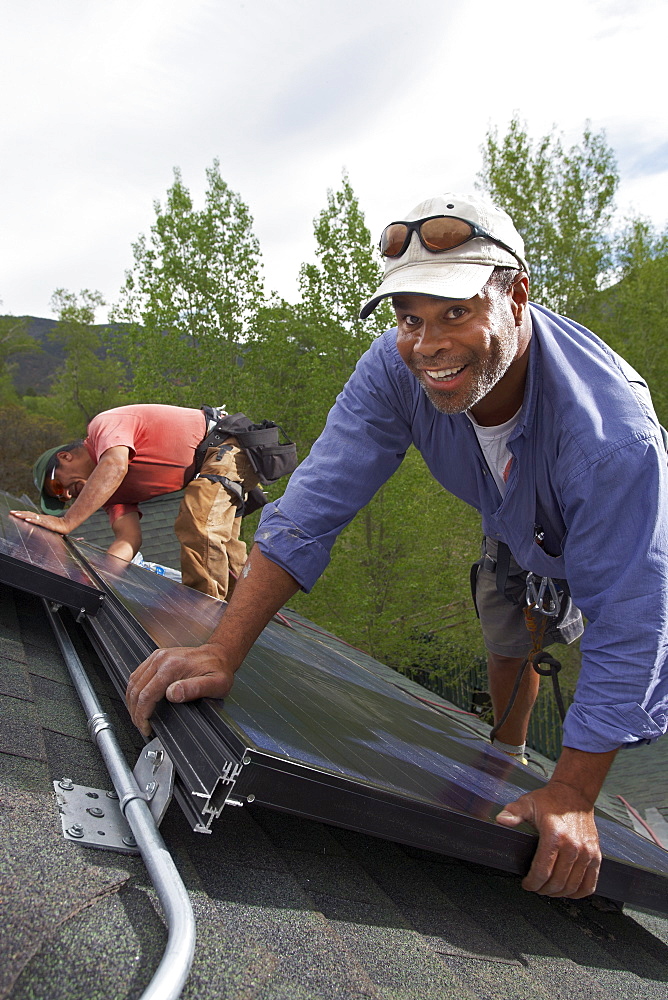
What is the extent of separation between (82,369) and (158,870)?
62.4m

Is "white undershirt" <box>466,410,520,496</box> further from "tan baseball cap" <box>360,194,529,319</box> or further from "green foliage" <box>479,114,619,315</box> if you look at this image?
"green foliage" <box>479,114,619,315</box>

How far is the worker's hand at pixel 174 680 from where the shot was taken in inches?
57.7

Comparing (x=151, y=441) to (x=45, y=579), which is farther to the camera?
(x=151, y=441)

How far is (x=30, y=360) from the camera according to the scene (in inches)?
5005

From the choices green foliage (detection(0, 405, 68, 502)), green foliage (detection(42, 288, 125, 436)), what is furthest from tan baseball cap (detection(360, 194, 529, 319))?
green foliage (detection(42, 288, 125, 436))

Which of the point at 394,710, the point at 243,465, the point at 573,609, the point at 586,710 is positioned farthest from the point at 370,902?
the point at 243,465

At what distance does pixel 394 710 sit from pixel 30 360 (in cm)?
13552

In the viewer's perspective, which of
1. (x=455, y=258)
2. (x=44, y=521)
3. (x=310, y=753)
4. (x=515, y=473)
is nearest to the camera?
(x=310, y=753)

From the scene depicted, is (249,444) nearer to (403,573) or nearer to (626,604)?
(626,604)

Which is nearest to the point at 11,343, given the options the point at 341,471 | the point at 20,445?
the point at 20,445

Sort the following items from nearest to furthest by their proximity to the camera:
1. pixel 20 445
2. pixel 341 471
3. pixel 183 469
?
pixel 341 471, pixel 183 469, pixel 20 445

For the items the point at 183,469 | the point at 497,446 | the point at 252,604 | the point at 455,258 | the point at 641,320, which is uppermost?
the point at 641,320

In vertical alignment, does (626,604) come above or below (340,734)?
above

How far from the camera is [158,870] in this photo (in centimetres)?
105
